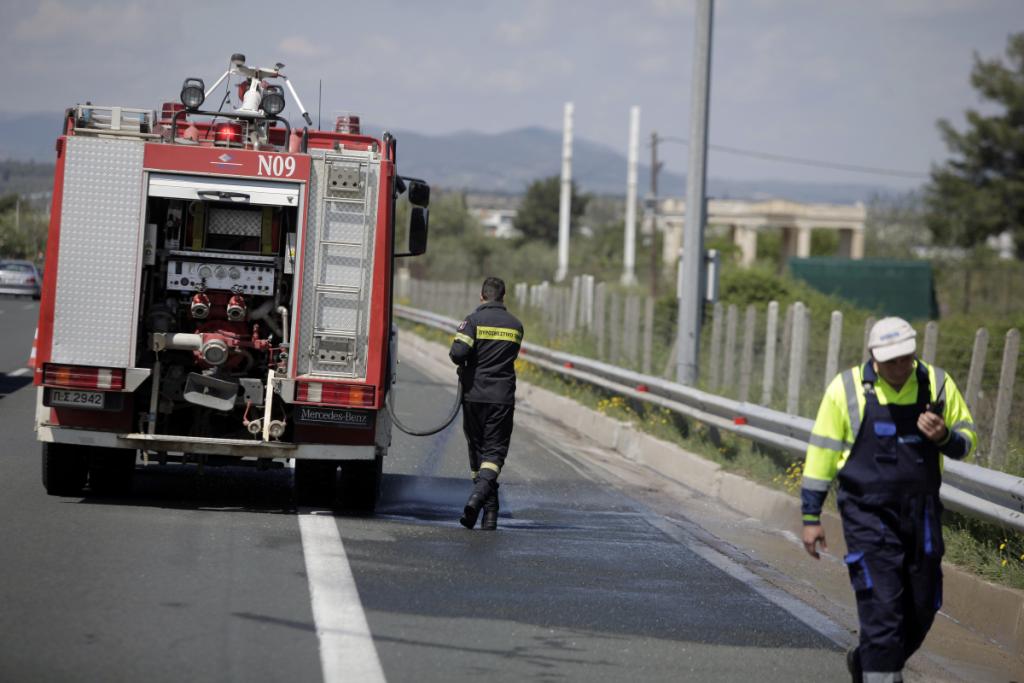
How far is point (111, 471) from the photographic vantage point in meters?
11.6

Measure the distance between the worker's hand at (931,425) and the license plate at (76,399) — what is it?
633 cm

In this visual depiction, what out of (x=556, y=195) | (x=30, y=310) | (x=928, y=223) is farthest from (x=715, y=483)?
(x=556, y=195)

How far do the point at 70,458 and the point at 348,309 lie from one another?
2332 mm

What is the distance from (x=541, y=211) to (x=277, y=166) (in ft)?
420

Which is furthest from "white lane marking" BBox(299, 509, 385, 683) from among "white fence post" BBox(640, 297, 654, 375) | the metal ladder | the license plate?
"white fence post" BBox(640, 297, 654, 375)

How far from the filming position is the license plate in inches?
423

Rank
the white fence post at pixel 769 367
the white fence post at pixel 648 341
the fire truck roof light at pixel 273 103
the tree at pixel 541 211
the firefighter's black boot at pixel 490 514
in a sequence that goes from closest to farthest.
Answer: the firefighter's black boot at pixel 490 514 → the fire truck roof light at pixel 273 103 → the white fence post at pixel 769 367 → the white fence post at pixel 648 341 → the tree at pixel 541 211

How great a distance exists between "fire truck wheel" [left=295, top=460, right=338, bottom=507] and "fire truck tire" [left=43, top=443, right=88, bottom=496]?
1.59m

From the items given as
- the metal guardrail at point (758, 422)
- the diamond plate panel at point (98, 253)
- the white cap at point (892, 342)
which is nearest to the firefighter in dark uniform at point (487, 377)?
the diamond plate panel at point (98, 253)

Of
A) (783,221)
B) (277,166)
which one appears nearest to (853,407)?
(277,166)

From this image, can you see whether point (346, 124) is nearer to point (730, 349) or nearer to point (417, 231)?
point (417, 231)

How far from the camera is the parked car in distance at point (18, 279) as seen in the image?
55.7 m

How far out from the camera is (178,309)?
11.3m

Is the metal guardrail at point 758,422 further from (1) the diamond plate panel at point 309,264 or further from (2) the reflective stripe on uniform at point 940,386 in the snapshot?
(1) the diamond plate panel at point 309,264
